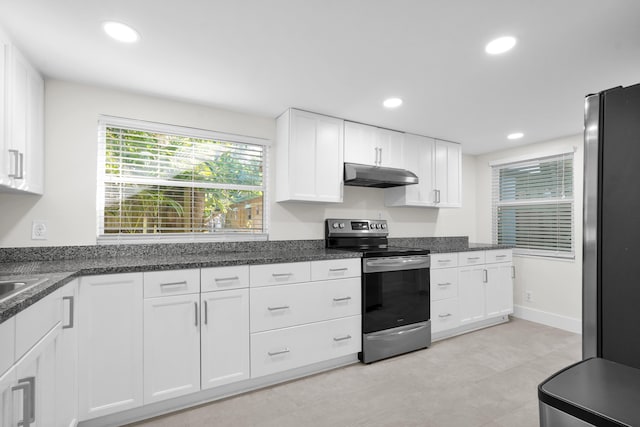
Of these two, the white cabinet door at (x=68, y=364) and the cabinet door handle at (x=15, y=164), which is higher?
the cabinet door handle at (x=15, y=164)

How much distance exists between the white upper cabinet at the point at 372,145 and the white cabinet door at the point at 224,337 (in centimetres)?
177

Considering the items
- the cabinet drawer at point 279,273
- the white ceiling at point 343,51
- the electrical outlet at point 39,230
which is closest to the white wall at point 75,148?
the electrical outlet at point 39,230

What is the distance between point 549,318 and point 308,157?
3521 millimetres

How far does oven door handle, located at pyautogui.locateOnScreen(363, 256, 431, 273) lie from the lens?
2.84 metres

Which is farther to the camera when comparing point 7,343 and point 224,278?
point 224,278

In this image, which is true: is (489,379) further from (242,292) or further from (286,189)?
(286,189)

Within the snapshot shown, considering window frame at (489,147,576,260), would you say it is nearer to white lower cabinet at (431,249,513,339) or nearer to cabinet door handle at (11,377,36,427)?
white lower cabinet at (431,249,513,339)

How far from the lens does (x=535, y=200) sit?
418cm

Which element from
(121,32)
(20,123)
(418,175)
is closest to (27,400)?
(20,123)

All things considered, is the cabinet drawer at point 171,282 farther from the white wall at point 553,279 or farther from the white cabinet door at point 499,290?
the white wall at point 553,279

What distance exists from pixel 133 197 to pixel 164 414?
1604mm

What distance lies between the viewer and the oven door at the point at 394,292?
9.30 ft

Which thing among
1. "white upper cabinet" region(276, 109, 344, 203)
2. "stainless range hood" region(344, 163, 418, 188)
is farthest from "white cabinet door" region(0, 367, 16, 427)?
"stainless range hood" region(344, 163, 418, 188)

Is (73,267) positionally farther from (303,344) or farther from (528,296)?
(528,296)
